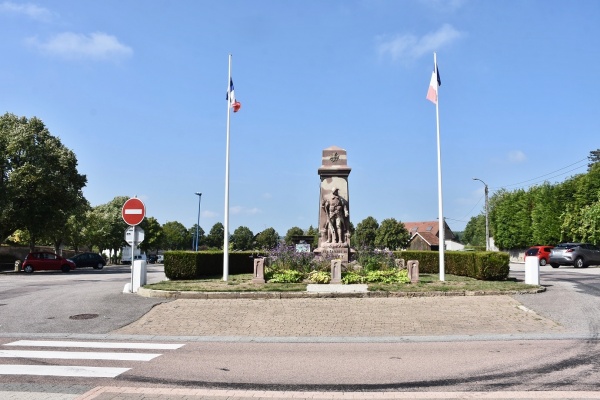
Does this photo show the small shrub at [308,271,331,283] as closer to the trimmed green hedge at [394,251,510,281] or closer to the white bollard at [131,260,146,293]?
the white bollard at [131,260,146,293]

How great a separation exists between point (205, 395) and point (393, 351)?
11.4 feet

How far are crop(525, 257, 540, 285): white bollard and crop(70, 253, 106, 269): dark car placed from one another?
3834cm

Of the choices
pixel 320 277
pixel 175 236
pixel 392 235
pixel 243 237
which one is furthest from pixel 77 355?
pixel 243 237

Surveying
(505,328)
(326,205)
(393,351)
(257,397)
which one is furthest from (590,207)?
(257,397)

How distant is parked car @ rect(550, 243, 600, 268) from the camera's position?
31391mm

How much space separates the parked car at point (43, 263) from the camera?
119 ft

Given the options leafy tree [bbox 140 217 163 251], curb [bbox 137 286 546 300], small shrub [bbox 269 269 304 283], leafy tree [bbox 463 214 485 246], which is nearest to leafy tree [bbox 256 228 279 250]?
leafy tree [bbox 140 217 163 251]

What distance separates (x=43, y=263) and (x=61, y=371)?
33488 millimetres

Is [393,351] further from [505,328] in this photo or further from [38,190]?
[38,190]

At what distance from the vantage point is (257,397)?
18.4 feet

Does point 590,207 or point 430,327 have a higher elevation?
point 590,207

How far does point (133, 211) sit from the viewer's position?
1529 cm

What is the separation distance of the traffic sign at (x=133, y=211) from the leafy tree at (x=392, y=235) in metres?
74.6

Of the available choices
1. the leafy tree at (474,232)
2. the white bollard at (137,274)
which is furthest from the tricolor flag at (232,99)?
the leafy tree at (474,232)
